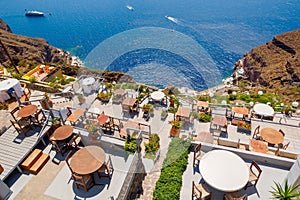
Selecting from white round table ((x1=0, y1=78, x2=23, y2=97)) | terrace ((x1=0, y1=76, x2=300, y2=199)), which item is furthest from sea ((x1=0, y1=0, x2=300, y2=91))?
terrace ((x1=0, y1=76, x2=300, y2=199))

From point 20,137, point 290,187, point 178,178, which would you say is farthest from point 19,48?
point 290,187

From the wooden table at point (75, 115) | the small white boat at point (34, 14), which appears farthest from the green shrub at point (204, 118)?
the small white boat at point (34, 14)

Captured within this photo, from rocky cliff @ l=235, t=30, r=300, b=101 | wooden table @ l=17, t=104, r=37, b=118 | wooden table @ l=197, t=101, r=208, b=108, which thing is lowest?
rocky cliff @ l=235, t=30, r=300, b=101

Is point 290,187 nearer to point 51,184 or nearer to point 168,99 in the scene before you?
point 168,99

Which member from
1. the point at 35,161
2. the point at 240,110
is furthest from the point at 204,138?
the point at 35,161

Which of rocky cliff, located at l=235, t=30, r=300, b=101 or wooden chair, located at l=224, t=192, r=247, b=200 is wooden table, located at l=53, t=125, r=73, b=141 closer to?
wooden chair, located at l=224, t=192, r=247, b=200

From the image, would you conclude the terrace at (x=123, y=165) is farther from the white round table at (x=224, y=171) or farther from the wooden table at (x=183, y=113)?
the white round table at (x=224, y=171)
